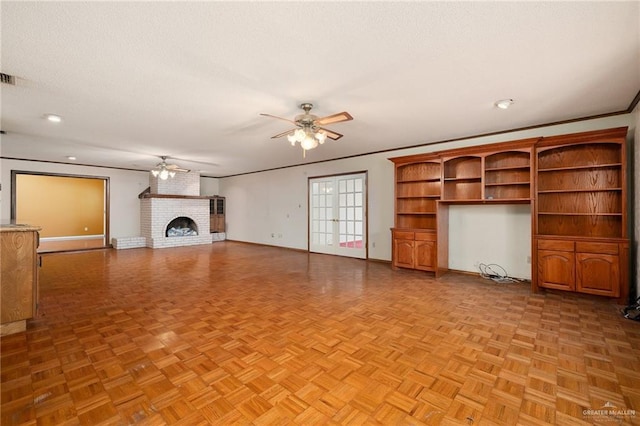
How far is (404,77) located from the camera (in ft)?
8.63

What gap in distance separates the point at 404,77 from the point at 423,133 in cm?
221

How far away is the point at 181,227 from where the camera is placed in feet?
30.3

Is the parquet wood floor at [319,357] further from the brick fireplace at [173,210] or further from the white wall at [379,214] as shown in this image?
the brick fireplace at [173,210]

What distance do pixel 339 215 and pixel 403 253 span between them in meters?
2.07

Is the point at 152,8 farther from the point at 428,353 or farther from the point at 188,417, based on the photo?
the point at 428,353

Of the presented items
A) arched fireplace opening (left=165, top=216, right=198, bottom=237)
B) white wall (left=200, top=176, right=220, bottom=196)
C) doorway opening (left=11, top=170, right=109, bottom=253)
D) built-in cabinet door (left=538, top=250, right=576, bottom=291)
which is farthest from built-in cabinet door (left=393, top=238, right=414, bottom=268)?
doorway opening (left=11, top=170, right=109, bottom=253)

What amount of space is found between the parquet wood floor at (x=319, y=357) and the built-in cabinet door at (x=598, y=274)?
170mm

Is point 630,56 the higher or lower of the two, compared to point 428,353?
higher

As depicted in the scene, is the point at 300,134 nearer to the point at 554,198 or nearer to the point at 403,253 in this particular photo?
the point at 403,253

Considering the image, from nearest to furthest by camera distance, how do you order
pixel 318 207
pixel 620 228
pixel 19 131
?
pixel 620 228 → pixel 19 131 → pixel 318 207

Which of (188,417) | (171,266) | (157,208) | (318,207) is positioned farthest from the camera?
(157,208)

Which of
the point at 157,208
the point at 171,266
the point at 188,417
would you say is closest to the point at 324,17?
the point at 188,417

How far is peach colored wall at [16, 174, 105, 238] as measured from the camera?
9422 millimetres

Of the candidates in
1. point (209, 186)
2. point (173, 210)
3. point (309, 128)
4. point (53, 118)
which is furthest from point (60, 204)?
point (309, 128)
